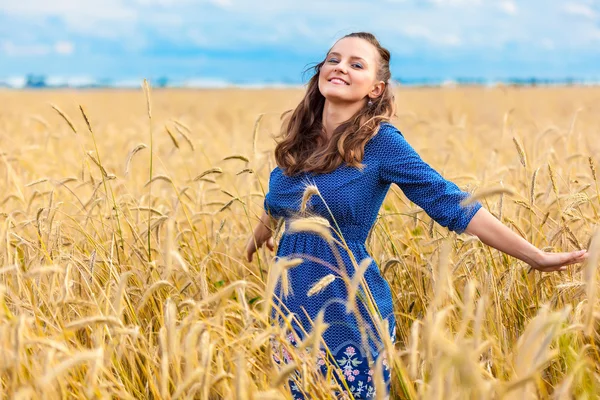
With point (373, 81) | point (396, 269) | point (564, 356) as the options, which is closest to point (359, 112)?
point (373, 81)

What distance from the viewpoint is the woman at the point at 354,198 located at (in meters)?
Answer: 2.32

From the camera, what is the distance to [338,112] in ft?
8.37

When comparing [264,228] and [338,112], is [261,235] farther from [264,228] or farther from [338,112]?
[338,112]

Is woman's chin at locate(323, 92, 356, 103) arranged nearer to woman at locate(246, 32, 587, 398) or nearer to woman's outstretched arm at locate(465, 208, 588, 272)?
woman at locate(246, 32, 587, 398)

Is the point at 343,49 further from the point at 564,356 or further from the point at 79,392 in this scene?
the point at 79,392

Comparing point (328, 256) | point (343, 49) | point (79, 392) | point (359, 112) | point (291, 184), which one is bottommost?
point (79, 392)

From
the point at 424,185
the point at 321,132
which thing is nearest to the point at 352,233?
the point at 424,185

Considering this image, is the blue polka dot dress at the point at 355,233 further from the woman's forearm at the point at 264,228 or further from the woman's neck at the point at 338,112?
the woman's forearm at the point at 264,228

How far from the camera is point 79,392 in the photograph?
195cm

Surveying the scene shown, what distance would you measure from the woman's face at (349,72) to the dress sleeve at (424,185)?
21 cm

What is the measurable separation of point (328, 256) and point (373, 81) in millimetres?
706

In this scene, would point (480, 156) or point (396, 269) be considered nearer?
point (396, 269)

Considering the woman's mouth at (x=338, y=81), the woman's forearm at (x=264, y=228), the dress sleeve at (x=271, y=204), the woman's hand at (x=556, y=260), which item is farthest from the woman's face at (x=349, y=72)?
the woman's hand at (x=556, y=260)

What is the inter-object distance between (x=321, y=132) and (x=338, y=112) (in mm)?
134
